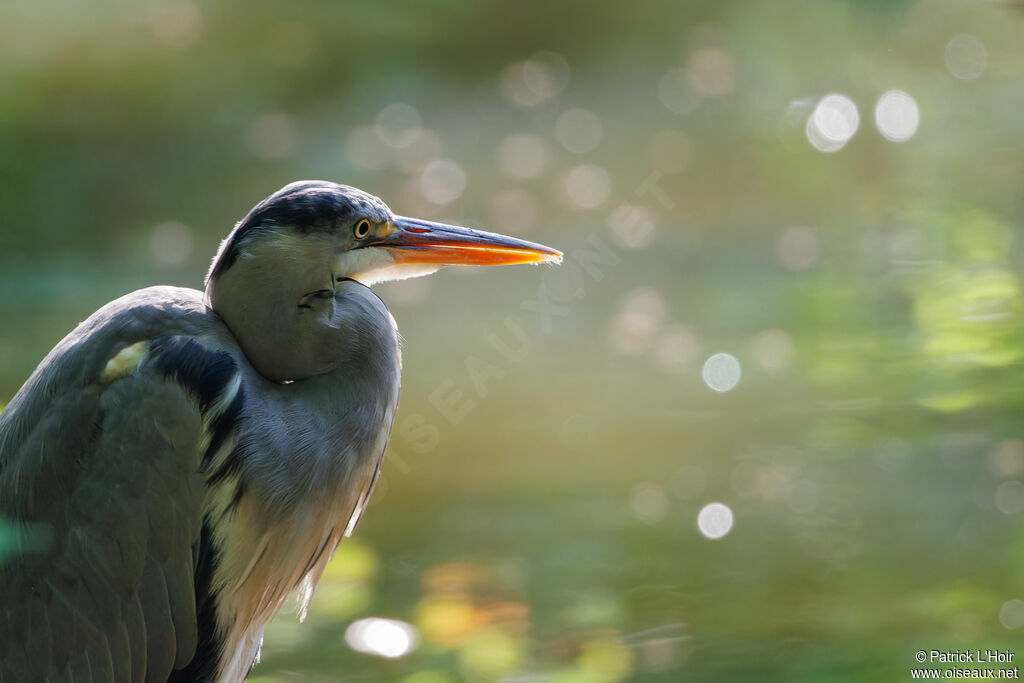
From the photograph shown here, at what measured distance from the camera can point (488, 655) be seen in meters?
2.93

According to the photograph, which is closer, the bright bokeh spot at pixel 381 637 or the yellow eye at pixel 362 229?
the yellow eye at pixel 362 229

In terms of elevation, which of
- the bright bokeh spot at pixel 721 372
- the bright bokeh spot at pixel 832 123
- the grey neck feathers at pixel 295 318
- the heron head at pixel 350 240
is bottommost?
the grey neck feathers at pixel 295 318

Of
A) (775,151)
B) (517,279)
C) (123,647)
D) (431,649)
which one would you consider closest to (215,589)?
(123,647)

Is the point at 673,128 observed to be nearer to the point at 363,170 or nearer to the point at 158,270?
the point at 363,170

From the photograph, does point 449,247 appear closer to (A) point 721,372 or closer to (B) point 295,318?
(B) point 295,318

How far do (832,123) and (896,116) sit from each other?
0.40m

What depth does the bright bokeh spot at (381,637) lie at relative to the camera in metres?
2.96

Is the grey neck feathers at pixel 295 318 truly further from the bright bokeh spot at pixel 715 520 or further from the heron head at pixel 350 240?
the bright bokeh spot at pixel 715 520

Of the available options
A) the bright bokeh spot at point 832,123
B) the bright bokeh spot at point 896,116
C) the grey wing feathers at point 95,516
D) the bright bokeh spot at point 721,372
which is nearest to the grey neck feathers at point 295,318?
the grey wing feathers at point 95,516

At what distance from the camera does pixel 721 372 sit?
190 inches

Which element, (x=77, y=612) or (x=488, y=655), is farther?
(x=488, y=655)

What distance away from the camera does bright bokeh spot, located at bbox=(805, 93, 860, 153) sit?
6930 millimetres

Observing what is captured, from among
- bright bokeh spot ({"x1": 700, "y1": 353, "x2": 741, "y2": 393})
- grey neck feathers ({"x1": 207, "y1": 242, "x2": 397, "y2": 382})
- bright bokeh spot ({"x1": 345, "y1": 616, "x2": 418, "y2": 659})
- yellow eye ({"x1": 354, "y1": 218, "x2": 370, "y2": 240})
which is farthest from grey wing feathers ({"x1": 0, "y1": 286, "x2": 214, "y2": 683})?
bright bokeh spot ({"x1": 700, "y1": 353, "x2": 741, "y2": 393})

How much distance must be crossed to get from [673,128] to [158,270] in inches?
125
